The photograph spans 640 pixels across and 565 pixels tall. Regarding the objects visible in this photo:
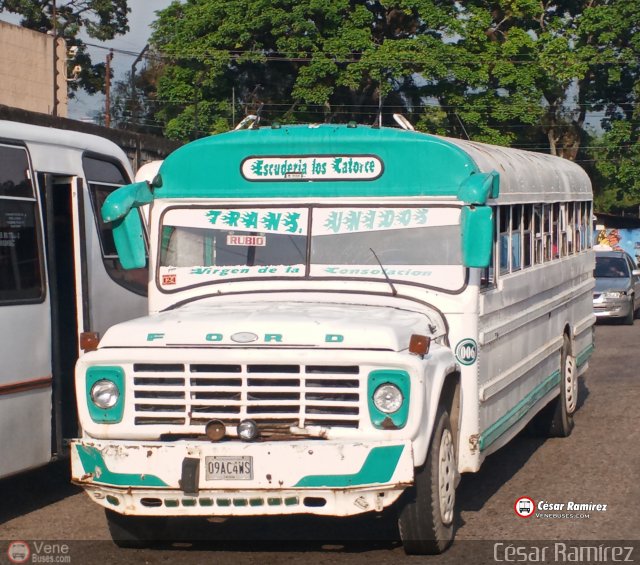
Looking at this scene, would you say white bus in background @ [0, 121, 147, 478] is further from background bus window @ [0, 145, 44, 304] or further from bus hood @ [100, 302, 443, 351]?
bus hood @ [100, 302, 443, 351]

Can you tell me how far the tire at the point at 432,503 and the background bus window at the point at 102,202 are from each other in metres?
3.60

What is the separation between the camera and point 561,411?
1147cm

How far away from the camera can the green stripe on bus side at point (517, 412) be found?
800 cm

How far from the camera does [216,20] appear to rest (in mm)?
46656

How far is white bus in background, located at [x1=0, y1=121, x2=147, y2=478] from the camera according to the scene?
812 centimetres

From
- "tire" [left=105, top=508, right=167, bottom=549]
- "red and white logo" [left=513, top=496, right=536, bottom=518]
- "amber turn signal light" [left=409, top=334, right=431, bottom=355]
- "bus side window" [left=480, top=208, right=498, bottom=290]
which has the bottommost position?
"red and white logo" [left=513, top=496, right=536, bottom=518]

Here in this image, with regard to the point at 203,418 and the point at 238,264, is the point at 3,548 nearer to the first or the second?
the point at 203,418

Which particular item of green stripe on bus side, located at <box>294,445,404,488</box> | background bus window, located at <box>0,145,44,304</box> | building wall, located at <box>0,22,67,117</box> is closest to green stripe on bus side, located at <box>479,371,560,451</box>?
green stripe on bus side, located at <box>294,445,404,488</box>

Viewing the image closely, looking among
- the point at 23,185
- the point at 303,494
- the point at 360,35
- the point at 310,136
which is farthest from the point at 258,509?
the point at 360,35

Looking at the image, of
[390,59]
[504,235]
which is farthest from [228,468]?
[390,59]

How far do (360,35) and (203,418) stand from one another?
3947cm

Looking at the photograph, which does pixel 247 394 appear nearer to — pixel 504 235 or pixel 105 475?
pixel 105 475

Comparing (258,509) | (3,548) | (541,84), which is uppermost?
(541,84)

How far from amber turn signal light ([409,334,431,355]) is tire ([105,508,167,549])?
6.37 feet
